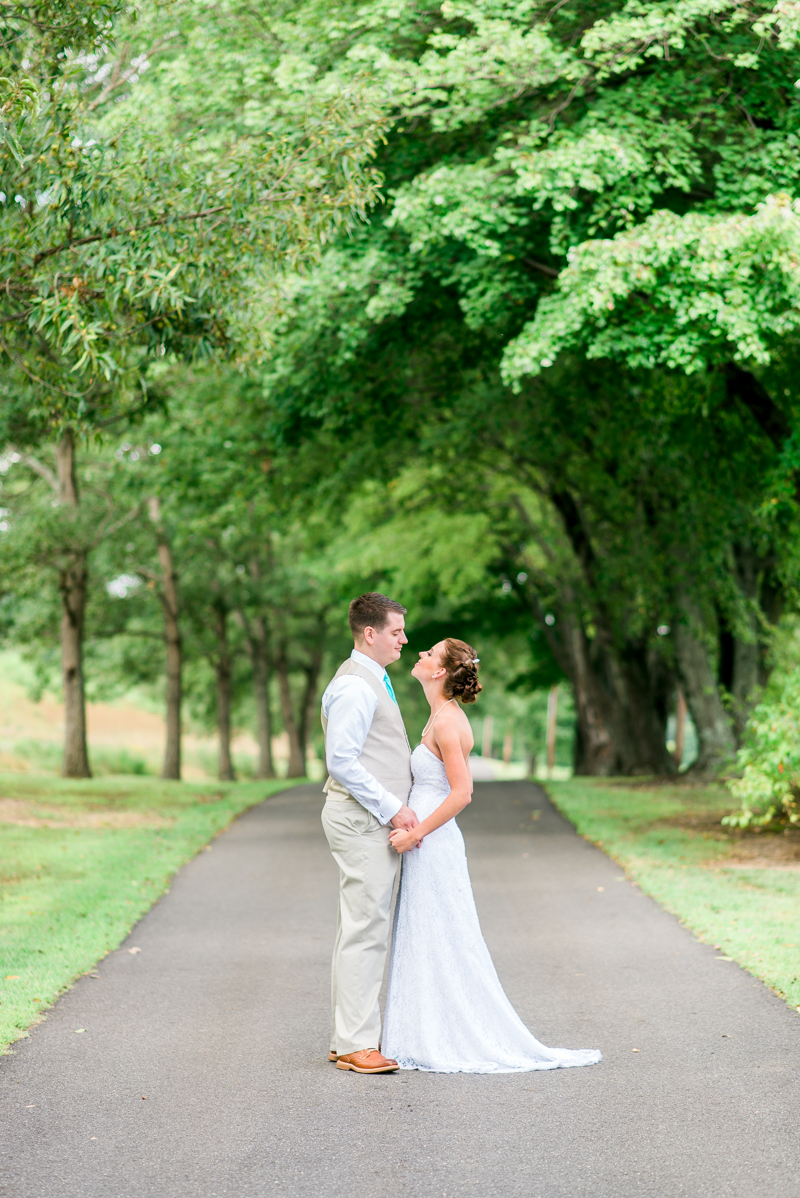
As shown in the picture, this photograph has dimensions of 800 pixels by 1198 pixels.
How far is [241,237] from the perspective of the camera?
28.2ft

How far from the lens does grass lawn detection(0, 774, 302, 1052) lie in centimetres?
724

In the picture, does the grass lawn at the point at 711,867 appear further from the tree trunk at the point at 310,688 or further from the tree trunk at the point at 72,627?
the tree trunk at the point at 310,688

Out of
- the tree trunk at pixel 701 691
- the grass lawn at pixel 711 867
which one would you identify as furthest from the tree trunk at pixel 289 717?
the tree trunk at pixel 701 691

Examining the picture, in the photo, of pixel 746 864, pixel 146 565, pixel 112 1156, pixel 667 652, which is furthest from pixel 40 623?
pixel 112 1156

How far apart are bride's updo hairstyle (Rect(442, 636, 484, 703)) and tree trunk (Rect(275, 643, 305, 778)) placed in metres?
30.6

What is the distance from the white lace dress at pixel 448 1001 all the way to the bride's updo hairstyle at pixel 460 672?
0.82 m

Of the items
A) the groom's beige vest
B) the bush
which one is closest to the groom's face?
the groom's beige vest

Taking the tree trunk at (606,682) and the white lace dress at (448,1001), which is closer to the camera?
the white lace dress at (448,1001)

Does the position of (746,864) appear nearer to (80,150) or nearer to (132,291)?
(132,291)

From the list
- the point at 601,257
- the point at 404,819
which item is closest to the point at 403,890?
the point at 404,819

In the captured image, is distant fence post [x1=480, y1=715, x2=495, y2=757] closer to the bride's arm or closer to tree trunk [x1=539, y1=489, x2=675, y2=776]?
tree trunk [x1=539, y1=489, x2=675, y2=776]

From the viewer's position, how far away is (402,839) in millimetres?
5484

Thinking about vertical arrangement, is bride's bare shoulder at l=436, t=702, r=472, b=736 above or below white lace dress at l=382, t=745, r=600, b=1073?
above

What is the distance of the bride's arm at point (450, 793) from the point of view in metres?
5.50
